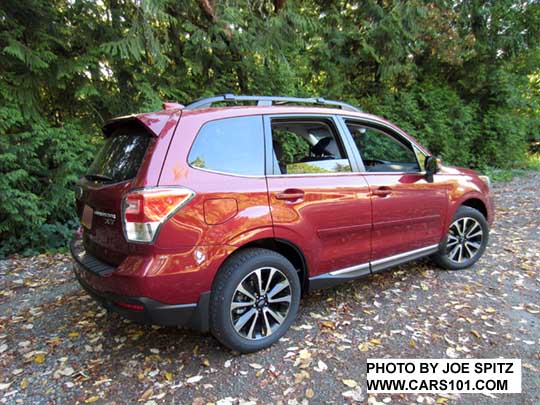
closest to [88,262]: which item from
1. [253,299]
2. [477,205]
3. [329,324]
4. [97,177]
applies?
[97,177]

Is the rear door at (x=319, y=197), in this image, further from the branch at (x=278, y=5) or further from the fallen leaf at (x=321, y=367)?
Result: the branch at (x=278, y=5)

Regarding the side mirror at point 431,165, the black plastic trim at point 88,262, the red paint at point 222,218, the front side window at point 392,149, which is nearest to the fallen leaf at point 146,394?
the red paint at point 222,218

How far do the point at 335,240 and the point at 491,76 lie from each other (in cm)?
1005

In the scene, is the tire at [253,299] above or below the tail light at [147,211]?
below

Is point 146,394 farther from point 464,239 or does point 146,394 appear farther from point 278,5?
point 278,5

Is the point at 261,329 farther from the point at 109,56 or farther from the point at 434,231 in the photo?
the point at 109,56

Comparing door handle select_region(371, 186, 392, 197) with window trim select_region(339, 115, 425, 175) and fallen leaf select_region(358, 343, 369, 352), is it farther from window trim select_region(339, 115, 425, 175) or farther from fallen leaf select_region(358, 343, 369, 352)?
fallen leaf select_region(358, 343, 369, 352)

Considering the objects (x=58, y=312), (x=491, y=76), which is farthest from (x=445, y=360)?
(x=491, y=76)

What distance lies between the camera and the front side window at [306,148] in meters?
2.69

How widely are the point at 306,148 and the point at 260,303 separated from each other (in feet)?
5.27

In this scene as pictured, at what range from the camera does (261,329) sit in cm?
256

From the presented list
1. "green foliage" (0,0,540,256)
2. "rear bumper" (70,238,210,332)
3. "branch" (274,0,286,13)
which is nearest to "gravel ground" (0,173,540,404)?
"rear bumper" (70,238,210,332)

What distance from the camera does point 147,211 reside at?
202 centimetres

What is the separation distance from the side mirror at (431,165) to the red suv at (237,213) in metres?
0.01
